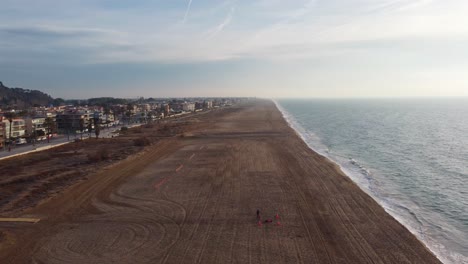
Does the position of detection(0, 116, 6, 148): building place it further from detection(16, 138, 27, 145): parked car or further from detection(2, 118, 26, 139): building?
detection(16, 138, 27, 145): parked car

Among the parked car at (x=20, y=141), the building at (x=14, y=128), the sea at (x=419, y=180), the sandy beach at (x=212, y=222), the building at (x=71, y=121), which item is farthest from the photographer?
the building at (x=71, y=121)

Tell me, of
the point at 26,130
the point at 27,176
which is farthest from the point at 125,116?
the point at 27,176

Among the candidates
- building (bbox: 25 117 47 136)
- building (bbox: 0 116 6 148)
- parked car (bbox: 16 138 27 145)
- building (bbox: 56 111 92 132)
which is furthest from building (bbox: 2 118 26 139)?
building (bbox: 56 111 92 132)

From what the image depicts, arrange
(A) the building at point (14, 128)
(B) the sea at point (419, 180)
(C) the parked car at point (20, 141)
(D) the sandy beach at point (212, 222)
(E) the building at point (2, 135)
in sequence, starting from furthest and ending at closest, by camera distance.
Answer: (A) the building at point (14, 128) → (C) the parked car at point (20, 141) → (E) the building at point (2, 135) → (B) the sea at point (419, 180) → (D) the sandy beach at point (212, 222)

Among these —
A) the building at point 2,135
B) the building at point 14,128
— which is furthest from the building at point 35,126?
the building at point 2,135

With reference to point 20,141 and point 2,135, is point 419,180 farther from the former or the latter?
point 20,141

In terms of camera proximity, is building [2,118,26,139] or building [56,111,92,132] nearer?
building [2,118,26,139]

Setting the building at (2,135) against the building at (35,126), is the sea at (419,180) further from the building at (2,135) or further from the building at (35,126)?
the building at (35,126)

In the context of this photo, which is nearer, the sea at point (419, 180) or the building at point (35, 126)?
the sea at point (419, 180)
